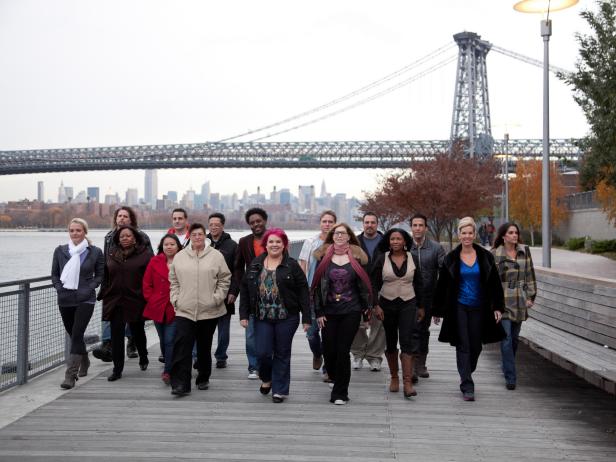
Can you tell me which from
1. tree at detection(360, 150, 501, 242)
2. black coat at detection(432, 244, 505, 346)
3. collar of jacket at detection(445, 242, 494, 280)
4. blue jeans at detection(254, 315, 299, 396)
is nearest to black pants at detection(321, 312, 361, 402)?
blue jeans at detection(254, 315, 299, 396)

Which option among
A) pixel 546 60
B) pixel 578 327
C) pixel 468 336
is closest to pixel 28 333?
pixel 468 336

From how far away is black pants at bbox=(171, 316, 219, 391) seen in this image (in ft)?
21.5

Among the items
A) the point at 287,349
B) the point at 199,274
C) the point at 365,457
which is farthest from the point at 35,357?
the point at 365,457

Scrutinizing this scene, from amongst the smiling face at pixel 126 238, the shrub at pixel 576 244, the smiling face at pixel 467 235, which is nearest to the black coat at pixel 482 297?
the smiling face at pixel 467 235

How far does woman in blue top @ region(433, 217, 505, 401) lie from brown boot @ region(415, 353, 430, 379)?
0.85 meters

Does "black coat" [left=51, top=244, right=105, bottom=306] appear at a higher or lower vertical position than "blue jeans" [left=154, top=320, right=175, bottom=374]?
higher

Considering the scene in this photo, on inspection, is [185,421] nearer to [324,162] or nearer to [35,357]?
[35,357]

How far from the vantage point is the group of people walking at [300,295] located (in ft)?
21.0

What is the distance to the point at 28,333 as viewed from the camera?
22.9 ft

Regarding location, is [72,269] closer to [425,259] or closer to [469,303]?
[425,259]

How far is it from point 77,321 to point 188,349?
1.12 metres

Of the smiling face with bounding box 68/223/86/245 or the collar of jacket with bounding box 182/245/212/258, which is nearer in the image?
the collar of jacket with bounding box 182/245/212/258

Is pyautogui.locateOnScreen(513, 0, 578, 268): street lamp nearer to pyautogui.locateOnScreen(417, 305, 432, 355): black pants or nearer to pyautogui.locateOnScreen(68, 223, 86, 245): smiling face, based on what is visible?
pyautogui.locateOnScreen(417, 305, 432, 355): black pants

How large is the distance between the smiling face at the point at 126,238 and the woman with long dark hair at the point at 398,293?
245cm
